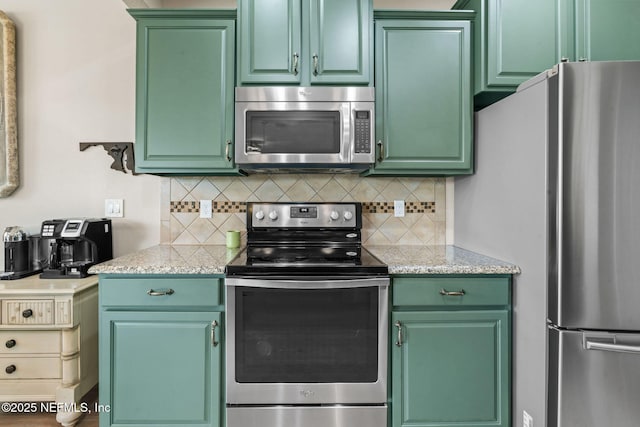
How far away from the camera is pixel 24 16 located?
2164 millimetres

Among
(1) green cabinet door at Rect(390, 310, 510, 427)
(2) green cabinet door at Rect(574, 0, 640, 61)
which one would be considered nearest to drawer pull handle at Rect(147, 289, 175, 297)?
(1) green cabinet door at Rect(390, 310, 510, 427)

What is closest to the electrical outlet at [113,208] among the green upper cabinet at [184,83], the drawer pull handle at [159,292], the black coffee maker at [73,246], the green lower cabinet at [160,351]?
the black coffee maker at [73,246]

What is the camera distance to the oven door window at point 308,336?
61.1 inches

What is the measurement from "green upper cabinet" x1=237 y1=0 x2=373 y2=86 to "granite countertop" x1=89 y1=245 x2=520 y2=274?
3.01 feet

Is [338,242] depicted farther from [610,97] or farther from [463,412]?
[610,97]

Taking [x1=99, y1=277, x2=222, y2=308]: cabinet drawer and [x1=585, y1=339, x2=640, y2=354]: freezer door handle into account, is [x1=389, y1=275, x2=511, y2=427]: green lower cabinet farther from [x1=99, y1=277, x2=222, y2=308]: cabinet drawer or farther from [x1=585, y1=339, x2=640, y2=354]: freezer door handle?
[x1=99, y1=277, x2=222, y2=308]: cabinet drawer

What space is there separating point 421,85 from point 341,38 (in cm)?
48

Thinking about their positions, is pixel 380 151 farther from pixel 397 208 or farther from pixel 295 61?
pixel 295 61

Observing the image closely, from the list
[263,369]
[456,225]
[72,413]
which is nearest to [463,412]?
[263,369]

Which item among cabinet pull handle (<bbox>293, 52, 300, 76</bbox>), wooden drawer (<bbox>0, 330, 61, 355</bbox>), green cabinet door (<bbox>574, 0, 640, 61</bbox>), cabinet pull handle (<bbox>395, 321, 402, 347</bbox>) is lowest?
wooden drawer (<bbox>0, 330, 61, 355</bbox>)

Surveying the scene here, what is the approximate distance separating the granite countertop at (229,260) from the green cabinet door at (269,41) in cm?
93

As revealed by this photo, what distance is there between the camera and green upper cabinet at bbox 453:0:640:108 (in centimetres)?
175

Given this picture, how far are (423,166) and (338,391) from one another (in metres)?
1.17

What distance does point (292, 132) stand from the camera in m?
1.83
